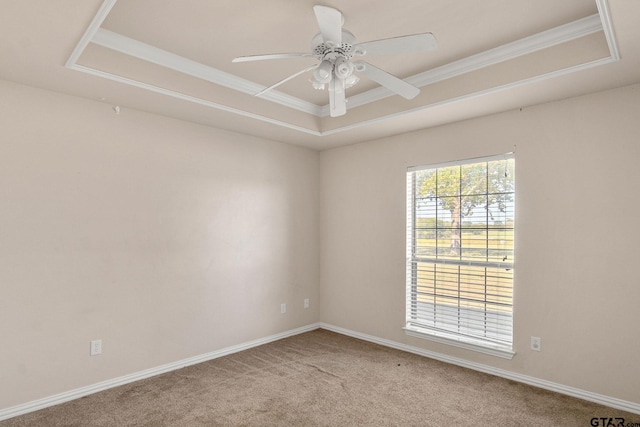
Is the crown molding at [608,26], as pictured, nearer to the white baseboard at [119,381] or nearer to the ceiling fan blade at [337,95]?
the ceiling fan blade at [337,95]

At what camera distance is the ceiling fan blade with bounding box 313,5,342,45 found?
1714mm

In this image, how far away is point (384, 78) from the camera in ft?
7.66

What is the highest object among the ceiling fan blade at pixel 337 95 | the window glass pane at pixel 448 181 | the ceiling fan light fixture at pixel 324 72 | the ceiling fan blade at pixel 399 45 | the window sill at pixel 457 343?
the ceiling fan blade at pixel 399 45

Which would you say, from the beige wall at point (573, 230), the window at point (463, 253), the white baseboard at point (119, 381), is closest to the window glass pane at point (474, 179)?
the window at point (463, 253)

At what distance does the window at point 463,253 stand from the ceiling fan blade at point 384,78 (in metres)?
1.44

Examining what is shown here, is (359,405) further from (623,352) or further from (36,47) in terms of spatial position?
(36,47)

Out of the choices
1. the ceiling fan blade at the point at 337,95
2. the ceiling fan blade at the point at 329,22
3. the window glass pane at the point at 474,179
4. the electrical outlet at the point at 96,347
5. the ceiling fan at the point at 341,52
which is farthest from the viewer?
the window glass pane at the point at 474,179

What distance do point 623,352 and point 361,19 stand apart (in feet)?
9.98

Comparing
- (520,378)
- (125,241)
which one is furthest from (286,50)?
(520,378)

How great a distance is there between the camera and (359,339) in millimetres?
4438

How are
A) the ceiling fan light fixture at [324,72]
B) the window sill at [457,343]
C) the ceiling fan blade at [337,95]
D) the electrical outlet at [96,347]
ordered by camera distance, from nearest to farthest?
the ceiling fan light fixture at [324,72] → the ceiling fan blade at [337,95] → the electrical outlet at [96,347] → the window sill at [457,343]

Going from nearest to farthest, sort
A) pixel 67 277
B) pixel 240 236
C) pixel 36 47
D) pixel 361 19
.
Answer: pixel 36 47 < pixel 361 19 < pixel 67 277 < pixel 240 236

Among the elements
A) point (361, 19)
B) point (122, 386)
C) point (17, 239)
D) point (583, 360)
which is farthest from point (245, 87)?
point (583, 360)

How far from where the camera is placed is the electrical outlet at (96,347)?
3.00 m
